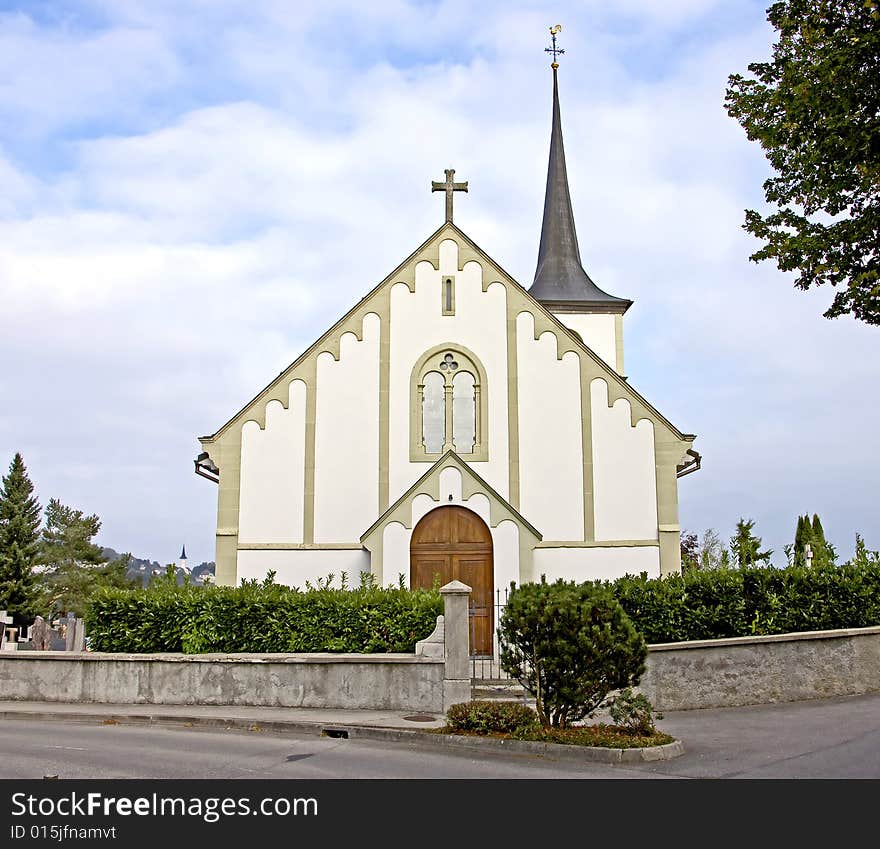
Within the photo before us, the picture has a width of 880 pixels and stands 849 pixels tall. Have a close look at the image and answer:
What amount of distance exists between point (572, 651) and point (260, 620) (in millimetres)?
6241

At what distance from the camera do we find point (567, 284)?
31.6 m

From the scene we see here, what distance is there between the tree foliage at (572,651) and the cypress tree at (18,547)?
39.4m

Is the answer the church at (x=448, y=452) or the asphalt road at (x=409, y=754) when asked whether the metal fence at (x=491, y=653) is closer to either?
the church at (x=448, y=452)

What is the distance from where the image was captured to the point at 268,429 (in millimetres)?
21531

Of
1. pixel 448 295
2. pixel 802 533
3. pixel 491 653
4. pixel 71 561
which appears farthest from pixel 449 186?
pixel 71 561

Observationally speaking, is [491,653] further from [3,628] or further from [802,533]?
[802,533]

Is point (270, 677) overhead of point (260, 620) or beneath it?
beneath

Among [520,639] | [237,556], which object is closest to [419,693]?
[520,639]

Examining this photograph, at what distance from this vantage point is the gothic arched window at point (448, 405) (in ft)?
70.7

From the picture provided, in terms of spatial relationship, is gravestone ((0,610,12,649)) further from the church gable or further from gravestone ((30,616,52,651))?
the church gable

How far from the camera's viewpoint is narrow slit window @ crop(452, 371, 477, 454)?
21.6 m

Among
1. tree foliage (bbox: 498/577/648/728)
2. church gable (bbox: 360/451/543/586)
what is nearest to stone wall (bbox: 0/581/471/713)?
tree foliage (bbox: 498/577/648/728)

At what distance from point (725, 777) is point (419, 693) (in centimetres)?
593
